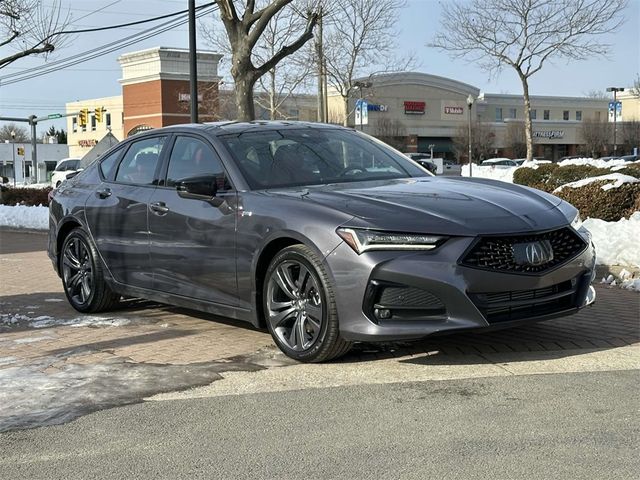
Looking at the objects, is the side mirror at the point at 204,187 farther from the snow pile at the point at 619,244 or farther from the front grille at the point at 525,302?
the snow pile at the point at 619,244

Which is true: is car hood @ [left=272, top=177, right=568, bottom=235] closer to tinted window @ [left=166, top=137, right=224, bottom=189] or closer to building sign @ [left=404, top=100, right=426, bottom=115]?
tinted window @ [left=166, top=137, right=224, bottom=189]

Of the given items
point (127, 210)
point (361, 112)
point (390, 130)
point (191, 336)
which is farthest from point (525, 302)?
point (390, 130)

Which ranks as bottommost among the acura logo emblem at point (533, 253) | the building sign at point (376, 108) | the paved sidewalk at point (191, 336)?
the paved sidewalk at point (191, 336)

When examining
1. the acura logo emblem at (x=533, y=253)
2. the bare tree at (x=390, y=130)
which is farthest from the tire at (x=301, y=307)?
the bare tree at (x=390, y=130)

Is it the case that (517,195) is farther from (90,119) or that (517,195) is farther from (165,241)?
(90,119)

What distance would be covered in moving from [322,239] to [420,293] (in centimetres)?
71

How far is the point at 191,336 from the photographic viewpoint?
20.4 feet

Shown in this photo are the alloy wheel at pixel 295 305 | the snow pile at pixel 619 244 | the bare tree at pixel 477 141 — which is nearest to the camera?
the alloy wheel at pixel 295 305

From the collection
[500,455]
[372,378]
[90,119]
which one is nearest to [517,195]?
[372,378]

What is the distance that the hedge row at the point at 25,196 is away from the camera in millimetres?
20580

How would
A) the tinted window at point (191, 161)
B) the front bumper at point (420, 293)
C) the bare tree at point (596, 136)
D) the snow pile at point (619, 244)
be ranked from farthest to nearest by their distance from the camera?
the bare tree at point (596, 136) < the snow pile at point (619, 244) < the tinted window at point (191, 161) < the front bumper at point (420, 293)

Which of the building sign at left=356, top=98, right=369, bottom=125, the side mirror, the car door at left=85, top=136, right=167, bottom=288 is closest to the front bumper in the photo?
the side mirror

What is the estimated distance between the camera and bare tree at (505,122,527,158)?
72312mm

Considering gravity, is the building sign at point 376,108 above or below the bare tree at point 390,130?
above
